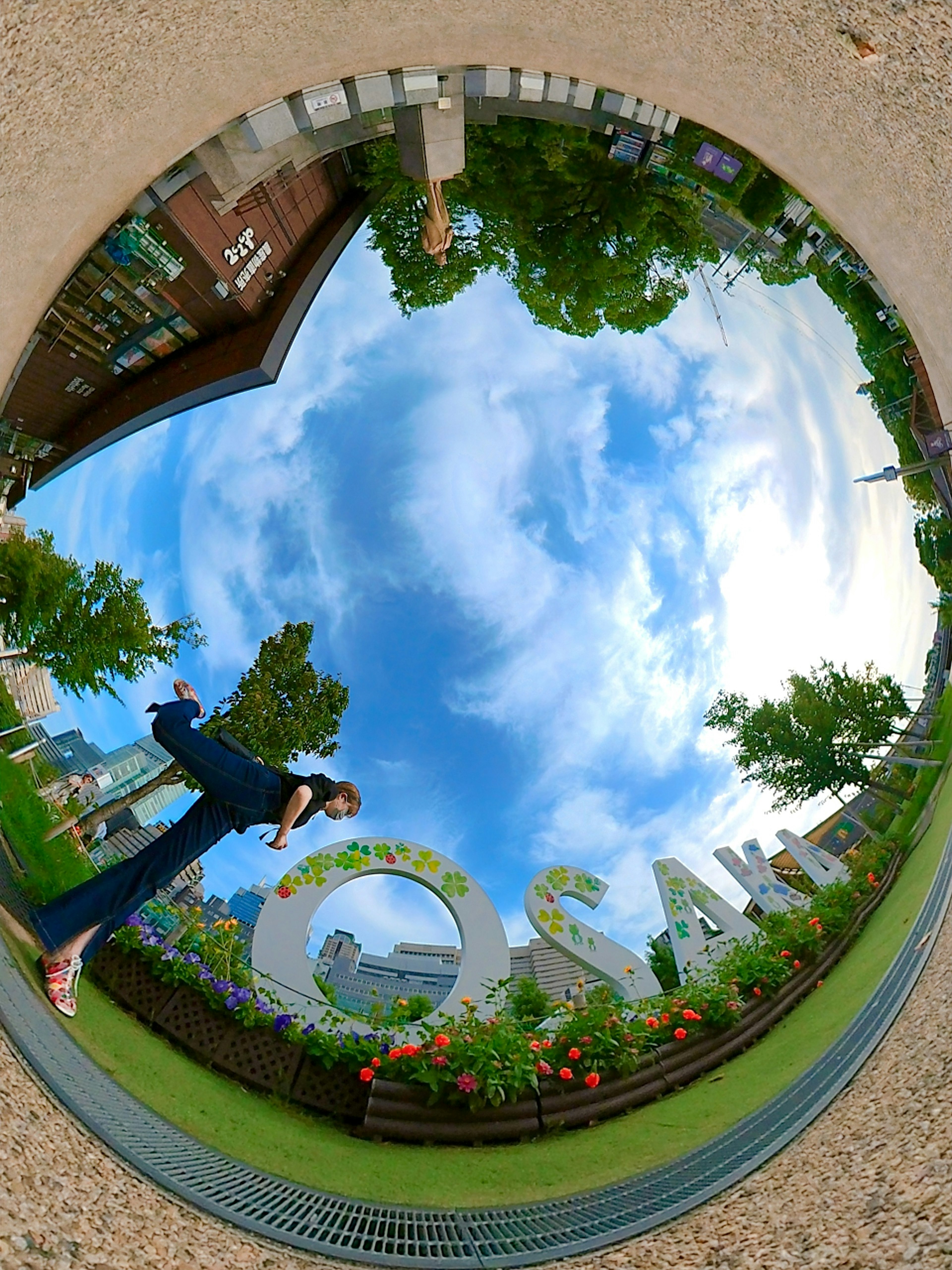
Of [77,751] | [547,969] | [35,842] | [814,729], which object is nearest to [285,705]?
[77,751]

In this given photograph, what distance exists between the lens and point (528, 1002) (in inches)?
243

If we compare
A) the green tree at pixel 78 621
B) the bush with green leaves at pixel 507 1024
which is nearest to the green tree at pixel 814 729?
the bush with green leaves at pixel 507 1024

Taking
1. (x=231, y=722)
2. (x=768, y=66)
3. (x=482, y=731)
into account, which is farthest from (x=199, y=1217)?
(x=768, y=66)

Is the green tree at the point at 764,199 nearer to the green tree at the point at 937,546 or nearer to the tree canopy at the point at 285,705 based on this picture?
the green tree at the point at 937,546

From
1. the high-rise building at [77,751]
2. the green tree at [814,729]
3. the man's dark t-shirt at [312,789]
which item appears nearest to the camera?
the man's dark t-shirt at [312,789]

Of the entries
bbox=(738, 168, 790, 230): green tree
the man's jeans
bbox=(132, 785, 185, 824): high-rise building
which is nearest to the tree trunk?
bbox=(132, 785, 185, 824): high-rise building

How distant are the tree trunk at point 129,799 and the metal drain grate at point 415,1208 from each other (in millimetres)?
1913

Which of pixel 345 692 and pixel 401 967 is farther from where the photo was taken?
pixel 345 692

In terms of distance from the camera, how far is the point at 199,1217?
361 cm

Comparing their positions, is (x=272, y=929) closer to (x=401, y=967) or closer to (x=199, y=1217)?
(x=401, y=967)

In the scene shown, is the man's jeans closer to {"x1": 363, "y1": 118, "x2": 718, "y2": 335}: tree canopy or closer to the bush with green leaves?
the bush with green leaves

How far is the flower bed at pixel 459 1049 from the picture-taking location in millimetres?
4855

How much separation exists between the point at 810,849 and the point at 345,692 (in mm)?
4966

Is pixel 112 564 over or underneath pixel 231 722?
over
